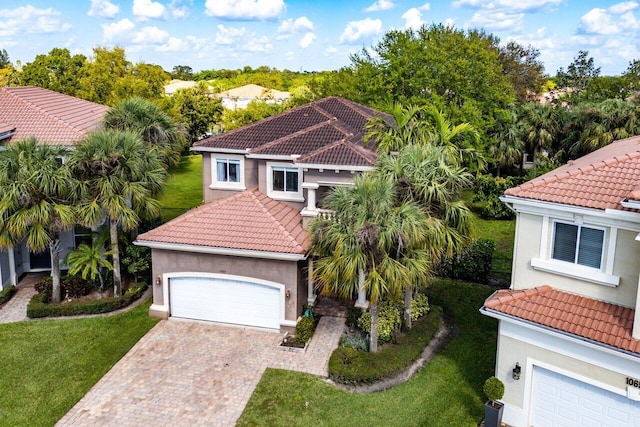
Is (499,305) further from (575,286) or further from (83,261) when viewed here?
(83,261)

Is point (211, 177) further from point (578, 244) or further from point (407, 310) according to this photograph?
point (578, 244)

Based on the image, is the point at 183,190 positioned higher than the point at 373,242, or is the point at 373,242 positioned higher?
the point at 373,242

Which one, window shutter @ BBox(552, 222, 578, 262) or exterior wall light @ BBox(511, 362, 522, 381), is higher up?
window shutter @ BBox(552, 222, 578, 262)

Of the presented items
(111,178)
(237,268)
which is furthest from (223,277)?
(111,178)

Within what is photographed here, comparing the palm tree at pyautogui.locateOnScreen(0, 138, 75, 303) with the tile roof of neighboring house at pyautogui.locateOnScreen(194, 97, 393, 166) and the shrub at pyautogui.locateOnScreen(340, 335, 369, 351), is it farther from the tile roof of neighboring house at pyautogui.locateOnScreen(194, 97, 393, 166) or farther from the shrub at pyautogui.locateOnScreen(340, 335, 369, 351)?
the shrub at pyautogui.locateOnScreen(340, 335, 369, 351)

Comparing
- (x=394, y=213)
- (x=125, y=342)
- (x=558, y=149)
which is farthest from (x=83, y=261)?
(x=558, y=149)

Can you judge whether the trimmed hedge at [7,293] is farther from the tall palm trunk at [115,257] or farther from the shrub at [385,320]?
the shrub at [385,320]

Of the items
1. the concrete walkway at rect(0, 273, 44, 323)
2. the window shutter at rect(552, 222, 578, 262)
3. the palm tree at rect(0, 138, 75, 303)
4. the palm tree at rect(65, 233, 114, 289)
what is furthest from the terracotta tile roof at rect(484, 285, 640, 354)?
the concrete walkway at rect(0, 273, 44, 323)
